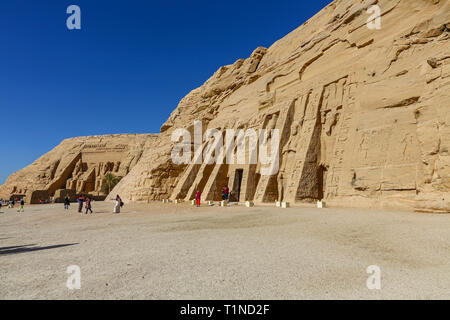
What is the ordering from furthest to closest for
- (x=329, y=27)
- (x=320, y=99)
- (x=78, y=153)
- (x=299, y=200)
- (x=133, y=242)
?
1. (x=78, y=153)
2. (x=329, y=27)
3. (x=320, y=99)
4. (x=299, y=200)
5. (x=133, y=242)

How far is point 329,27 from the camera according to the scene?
575 inches

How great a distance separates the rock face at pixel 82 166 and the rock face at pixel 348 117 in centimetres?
2346

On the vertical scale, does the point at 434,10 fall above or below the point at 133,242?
above

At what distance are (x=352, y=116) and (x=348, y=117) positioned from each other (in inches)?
10.0

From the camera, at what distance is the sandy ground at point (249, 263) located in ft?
9.18

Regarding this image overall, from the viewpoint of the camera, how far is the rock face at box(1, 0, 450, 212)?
25.2 feet

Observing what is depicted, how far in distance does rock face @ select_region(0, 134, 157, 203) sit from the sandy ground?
3868 cm

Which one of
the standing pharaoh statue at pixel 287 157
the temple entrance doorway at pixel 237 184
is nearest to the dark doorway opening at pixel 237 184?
the temple entrance doorway at pixel 237 184

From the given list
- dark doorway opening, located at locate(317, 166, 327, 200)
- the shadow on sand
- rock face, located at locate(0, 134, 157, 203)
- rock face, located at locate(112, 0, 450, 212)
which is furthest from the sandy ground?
rock face, located at locate(0, 134, 157, 203)

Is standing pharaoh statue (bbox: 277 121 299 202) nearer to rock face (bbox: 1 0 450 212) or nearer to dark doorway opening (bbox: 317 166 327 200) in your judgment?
rock face (bbox: 1 0 450 212)

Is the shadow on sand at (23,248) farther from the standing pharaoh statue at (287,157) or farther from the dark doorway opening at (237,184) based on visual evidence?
the dark doorway opening at (237,184)

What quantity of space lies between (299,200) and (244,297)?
954cm
